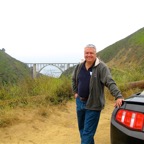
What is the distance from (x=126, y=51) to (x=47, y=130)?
143 feet

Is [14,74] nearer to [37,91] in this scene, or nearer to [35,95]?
[37,91]

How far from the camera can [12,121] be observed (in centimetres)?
627

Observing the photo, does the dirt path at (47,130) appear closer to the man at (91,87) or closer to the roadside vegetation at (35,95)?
the roadside vegetation at (35,95)

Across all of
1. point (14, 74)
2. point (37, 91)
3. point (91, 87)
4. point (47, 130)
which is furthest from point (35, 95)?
point (14, 74)

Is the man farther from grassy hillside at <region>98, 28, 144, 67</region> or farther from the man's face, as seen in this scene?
grassy hillside at <region>98, 28, 144, 67</region>

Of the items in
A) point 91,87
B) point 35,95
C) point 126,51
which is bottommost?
point 35,95

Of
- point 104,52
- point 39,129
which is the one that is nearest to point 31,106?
point 39,129

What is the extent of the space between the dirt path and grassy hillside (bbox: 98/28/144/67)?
34935 mm

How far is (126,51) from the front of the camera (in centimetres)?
4881

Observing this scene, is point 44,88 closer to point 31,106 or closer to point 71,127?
point 31,106

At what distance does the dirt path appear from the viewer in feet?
18.1

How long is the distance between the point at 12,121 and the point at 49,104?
55.7 inches

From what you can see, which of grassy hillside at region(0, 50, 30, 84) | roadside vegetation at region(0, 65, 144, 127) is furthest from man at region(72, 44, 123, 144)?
grassy hillside at region(0, 50, 30, 84)

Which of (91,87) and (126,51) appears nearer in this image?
(91,87)
